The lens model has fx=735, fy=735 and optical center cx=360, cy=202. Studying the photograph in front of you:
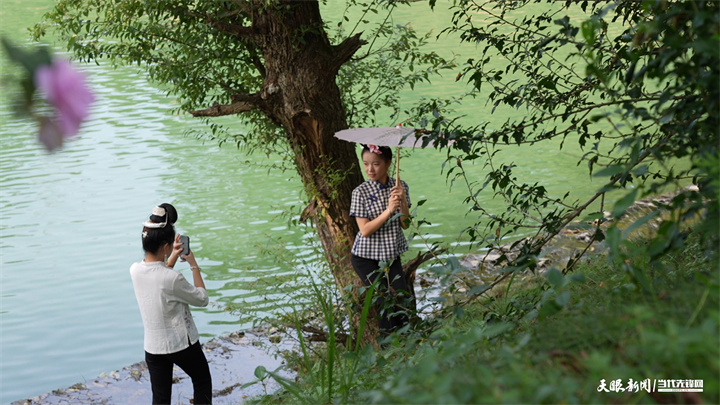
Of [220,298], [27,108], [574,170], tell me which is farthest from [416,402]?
[574,170]

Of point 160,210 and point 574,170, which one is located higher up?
point 160,210

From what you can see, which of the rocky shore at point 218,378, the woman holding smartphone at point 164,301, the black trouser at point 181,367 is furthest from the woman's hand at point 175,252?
the rocky shore at point 218,378

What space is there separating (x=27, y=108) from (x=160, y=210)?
127 inches

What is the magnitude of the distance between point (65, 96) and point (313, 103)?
14.7ft

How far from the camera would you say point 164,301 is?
4.26 m

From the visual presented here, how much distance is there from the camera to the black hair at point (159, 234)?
4273mm

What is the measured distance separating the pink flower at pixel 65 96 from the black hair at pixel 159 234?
10.6 feet

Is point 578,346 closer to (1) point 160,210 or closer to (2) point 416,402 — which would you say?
(2) point 416,402

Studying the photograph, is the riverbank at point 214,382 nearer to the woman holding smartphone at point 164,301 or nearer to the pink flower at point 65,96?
the woman holding smartphone at point 164,301

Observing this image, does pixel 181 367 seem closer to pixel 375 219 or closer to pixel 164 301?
pixel 164 301

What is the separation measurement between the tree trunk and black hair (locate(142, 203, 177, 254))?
1.53m

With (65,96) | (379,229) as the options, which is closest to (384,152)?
(379,229)

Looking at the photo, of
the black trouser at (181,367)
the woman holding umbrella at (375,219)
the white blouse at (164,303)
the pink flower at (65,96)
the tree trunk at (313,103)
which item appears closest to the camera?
the pink flower at (65,96)

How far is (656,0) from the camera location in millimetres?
2195
